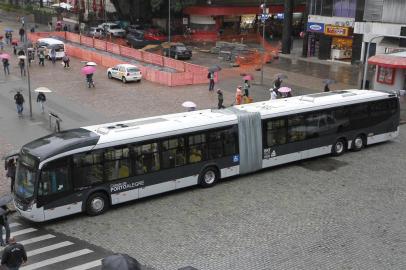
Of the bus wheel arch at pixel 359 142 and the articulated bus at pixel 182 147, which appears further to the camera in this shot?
the bus wheel arch at pixel 359 142

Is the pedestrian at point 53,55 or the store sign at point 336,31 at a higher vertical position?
the store sign at point 336,31

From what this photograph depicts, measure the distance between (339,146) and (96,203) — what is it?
39.3 ft

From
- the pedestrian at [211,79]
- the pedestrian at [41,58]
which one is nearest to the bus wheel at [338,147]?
the pedestrian at [211,79]

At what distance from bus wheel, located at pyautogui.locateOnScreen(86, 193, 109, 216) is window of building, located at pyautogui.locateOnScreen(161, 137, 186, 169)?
8.27ft

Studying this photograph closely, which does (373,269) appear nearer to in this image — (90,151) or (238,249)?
(238,249)

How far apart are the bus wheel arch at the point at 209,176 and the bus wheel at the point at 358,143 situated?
25.6 feet

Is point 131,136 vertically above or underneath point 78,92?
above

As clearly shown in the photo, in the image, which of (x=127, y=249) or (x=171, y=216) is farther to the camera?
(x=171, y=216)

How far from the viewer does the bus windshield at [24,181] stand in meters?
16.5

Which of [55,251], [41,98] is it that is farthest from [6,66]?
[55,251]

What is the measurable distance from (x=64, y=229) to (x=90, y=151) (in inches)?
101

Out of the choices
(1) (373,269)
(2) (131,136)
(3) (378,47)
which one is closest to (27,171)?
(2) (131,136)

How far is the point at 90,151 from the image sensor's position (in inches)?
681

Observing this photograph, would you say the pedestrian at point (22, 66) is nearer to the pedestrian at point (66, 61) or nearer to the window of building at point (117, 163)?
the pedestrian at point (66, 61)
